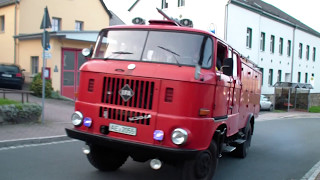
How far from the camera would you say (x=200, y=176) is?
198 inches

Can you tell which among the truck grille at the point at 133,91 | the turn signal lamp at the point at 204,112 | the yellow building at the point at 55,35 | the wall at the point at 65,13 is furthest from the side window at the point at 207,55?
the wall at the point at 65,13

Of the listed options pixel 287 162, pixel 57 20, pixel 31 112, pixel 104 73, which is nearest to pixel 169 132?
pixel 104 73

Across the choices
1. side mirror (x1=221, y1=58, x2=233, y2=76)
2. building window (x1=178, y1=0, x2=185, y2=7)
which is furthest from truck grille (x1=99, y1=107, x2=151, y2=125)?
building window (x1=178, y1=0, x2=185, y2=7)

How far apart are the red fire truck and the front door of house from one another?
44.5ft

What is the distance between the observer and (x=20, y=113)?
32.8 feet

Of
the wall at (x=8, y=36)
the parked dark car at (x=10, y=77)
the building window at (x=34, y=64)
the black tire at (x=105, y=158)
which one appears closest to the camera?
the black tire at (x=105, y=158)

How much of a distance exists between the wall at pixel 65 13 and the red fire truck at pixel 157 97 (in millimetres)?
18214

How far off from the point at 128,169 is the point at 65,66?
44.2 ft

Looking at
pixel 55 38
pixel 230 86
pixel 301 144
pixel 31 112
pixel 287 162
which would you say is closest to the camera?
pixel 230 86

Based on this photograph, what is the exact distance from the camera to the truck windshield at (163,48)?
16.4 ft

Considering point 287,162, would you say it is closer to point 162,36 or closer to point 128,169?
point 128,169

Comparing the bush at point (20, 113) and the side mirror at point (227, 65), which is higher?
the side mirror at point (227, 65)

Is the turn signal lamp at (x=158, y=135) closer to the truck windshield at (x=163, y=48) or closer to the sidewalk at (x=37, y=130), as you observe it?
the truck windshield at (x=163, y=48)

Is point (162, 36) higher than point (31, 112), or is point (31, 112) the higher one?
point (162, 36)
